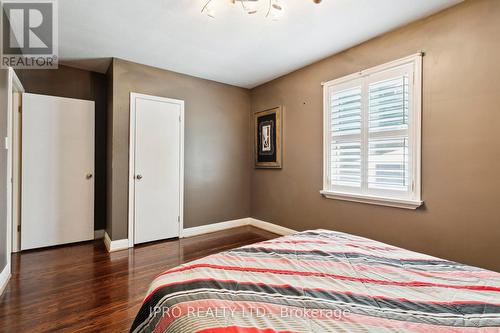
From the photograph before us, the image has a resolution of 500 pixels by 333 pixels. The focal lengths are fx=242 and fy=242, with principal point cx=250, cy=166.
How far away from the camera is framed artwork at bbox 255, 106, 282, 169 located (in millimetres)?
3957

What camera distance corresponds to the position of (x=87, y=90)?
12.0 feet

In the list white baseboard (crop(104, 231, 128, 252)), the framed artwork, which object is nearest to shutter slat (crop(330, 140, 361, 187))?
the framed artwork

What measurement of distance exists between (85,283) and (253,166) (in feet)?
9.81

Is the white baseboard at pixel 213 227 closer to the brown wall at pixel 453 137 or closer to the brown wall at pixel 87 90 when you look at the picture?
the brown wall at pixel 87 90

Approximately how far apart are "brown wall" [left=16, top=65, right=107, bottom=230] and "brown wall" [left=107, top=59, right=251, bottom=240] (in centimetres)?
67

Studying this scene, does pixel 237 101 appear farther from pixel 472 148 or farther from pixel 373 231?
pixel 472 148

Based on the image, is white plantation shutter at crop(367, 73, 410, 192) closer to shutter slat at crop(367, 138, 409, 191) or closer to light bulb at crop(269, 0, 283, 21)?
shutter slat at crop(367, 138, 409, 191)

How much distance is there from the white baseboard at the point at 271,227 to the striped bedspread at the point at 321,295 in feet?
8.04

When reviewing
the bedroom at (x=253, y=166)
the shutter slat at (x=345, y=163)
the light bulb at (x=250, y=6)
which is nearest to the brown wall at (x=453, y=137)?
the bedroom at (x=253, y=166)

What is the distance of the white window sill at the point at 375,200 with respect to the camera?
2.39 m

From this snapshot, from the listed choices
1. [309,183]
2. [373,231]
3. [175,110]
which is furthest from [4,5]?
[373,231]

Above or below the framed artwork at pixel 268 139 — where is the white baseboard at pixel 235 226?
below

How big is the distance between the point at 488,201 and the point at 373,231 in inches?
41.1

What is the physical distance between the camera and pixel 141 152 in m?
3.40
